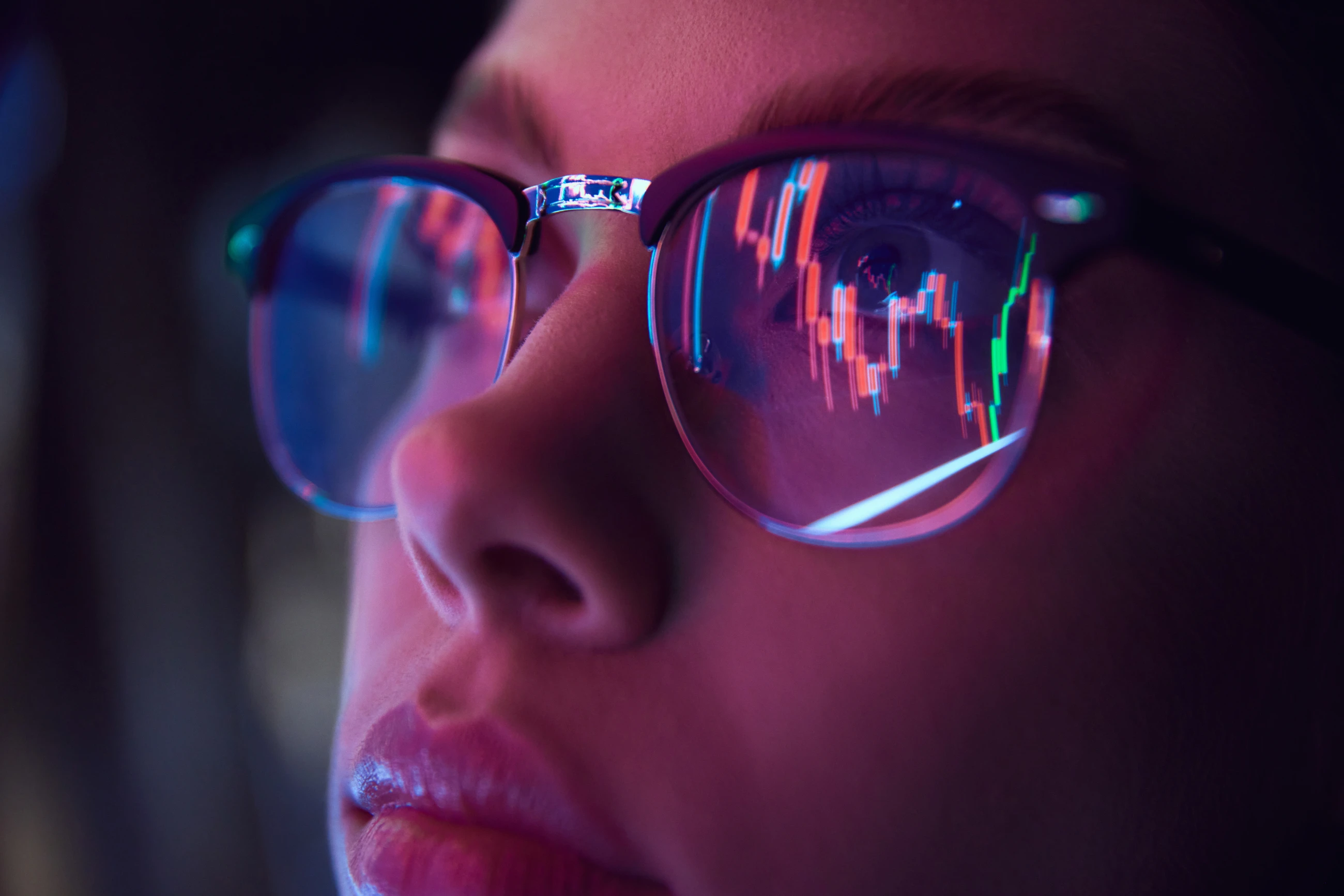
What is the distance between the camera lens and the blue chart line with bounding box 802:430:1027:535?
1.64 ft

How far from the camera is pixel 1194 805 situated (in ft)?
1.67

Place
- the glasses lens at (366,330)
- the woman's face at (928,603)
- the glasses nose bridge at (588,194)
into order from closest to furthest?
the woman's face at (928,603)
the glasses nose bridge at (588,194)
the glasses lens at (366,330)

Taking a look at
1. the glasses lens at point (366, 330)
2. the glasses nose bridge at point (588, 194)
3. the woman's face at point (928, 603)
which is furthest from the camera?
the glasses lens at point (366, 330)

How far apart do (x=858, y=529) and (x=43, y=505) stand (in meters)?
1.22

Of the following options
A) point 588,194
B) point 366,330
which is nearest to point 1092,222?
point 588,194

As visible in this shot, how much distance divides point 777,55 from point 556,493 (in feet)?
1.09

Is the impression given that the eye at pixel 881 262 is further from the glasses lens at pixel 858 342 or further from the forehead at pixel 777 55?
the forehead at pixel 777 55

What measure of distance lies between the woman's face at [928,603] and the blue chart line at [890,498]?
0.02 metres

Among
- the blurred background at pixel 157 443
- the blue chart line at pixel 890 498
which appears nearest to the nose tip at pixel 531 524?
the blue chart line at pixel 890 498

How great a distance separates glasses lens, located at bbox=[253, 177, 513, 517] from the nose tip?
0.30 m

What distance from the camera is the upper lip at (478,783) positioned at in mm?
497

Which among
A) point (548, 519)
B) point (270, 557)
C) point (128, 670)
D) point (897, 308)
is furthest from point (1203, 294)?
point (128, 670)

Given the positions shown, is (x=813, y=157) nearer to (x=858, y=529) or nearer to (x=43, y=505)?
(x=858, y=529)

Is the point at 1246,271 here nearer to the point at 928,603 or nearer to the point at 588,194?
the point at 928,603
